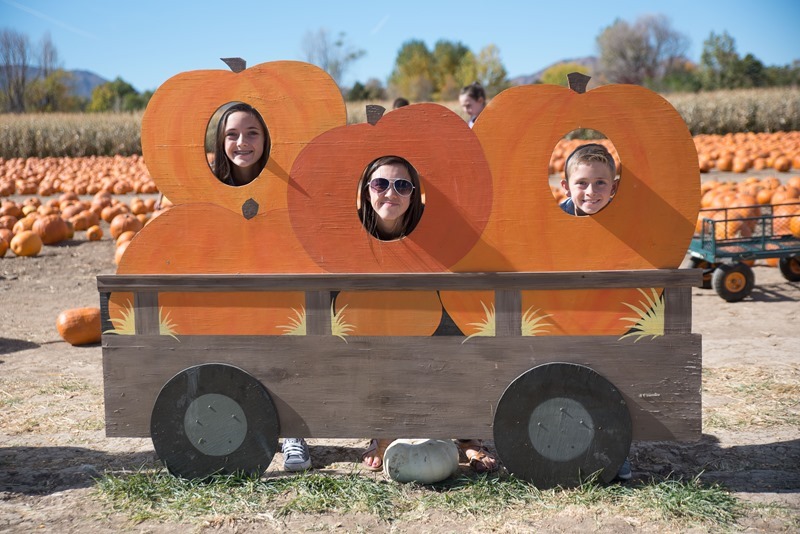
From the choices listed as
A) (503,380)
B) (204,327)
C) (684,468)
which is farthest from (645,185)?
(204,327)

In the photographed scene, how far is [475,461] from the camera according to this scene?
3.87 meters

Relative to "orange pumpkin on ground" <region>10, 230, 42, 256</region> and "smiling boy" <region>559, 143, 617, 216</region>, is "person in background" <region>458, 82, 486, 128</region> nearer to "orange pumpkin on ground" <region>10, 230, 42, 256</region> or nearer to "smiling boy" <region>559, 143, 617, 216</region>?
"smiling boy" <region>559, 143, 617, 216</region>

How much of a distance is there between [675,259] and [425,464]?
1.52 meters

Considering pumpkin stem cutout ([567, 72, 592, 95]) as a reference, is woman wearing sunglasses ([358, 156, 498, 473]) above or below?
below

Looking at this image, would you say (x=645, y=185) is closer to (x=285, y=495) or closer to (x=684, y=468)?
(x=684, y=468)

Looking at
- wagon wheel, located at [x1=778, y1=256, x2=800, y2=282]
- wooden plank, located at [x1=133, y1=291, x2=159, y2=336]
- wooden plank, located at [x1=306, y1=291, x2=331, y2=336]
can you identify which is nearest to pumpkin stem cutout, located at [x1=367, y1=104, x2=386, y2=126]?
wooden plank, located at [x1=306, y1=291, x2=331, y2=336]

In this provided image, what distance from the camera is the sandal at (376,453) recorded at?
12.8 feet

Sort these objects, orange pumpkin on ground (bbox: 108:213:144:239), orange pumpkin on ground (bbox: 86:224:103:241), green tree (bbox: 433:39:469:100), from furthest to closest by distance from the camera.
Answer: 1. green tree (bbox: 433:39:469:100)
2. orange pumpkin on ground (bbox: 86:224:103:241)
3. orange pumpkin on ground (bbox: 108:213:144:239)

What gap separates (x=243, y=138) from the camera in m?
3.61

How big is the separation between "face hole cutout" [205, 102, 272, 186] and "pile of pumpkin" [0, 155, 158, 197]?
15.0 m

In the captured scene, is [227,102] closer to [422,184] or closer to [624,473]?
[422,184]

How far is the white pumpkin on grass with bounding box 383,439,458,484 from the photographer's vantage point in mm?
3615

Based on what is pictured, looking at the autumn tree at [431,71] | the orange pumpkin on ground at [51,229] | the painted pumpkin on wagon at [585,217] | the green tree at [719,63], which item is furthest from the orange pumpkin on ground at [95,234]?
the autumn tree at [431,71]

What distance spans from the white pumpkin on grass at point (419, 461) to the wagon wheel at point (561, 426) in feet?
1.03
